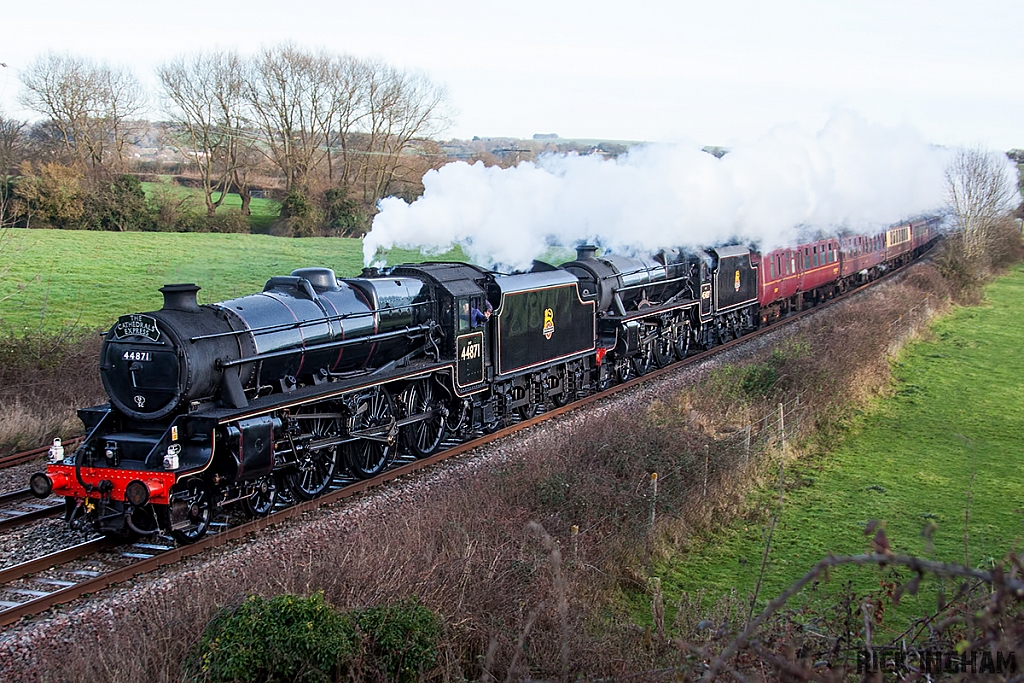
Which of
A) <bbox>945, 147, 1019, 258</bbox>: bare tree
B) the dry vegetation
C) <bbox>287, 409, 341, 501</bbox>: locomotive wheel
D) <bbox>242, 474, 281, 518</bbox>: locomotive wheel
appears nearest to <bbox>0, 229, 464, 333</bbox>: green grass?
the dry vegetation

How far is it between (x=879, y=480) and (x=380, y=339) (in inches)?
321

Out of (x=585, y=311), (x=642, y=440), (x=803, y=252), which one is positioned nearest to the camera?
(x=642, y=440)

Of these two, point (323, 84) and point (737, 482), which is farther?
point (323, 84)

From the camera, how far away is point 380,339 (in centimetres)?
1190

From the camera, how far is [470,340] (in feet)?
44.6

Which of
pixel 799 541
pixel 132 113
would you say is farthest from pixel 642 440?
pixel 132 113

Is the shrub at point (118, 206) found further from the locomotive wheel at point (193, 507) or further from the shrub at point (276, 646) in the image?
the shrub at point (276, 646)

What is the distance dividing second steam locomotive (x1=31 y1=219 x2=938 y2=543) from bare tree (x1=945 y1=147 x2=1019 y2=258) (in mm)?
27774

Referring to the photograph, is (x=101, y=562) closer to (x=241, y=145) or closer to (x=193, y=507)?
(x=193, y=507)

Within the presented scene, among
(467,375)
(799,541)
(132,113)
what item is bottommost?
(799,541)

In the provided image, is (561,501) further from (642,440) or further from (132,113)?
(132,113)

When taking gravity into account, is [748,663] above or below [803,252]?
below

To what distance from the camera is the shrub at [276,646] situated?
5.54 m

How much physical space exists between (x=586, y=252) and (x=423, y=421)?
6332 millimetres
